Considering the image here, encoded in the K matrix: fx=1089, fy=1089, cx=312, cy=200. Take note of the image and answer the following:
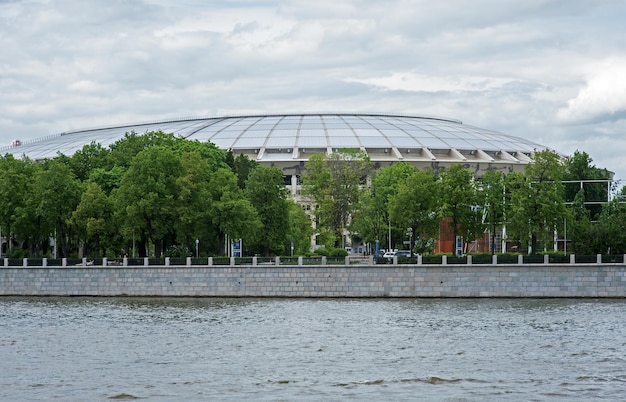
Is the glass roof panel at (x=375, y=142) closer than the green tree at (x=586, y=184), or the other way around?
the green tree at (x=586, y=184)

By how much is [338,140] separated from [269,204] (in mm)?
35176

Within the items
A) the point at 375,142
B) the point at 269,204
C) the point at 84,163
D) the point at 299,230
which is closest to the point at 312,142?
the point at 375,142

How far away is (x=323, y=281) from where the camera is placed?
63.2 m

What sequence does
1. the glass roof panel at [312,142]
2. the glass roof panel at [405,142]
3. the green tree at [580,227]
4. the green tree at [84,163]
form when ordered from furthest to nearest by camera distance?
the glass roof panel at [405,142] < the glass roof panel at [312,142] < the green tree at [84,163] < the green tree at [580,227]

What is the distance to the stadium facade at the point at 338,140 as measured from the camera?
108 m

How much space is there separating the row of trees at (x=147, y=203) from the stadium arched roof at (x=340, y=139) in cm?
2446

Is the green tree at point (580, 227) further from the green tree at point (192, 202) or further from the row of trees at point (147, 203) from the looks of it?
the green tree at point (192, 202)

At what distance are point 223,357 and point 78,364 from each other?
506 centimetres

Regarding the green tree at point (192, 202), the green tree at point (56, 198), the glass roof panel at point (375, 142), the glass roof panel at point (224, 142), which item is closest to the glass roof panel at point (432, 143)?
the glass roof panel at point (375, 142)

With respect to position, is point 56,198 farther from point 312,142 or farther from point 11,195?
point 312,142

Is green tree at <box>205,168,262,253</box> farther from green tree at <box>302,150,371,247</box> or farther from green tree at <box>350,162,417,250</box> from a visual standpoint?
green tree at <box>302,150,371,247</box>

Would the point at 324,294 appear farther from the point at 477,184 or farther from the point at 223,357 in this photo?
the point at 223,357

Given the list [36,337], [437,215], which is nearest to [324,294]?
[437,215]

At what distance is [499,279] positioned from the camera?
201 feet
